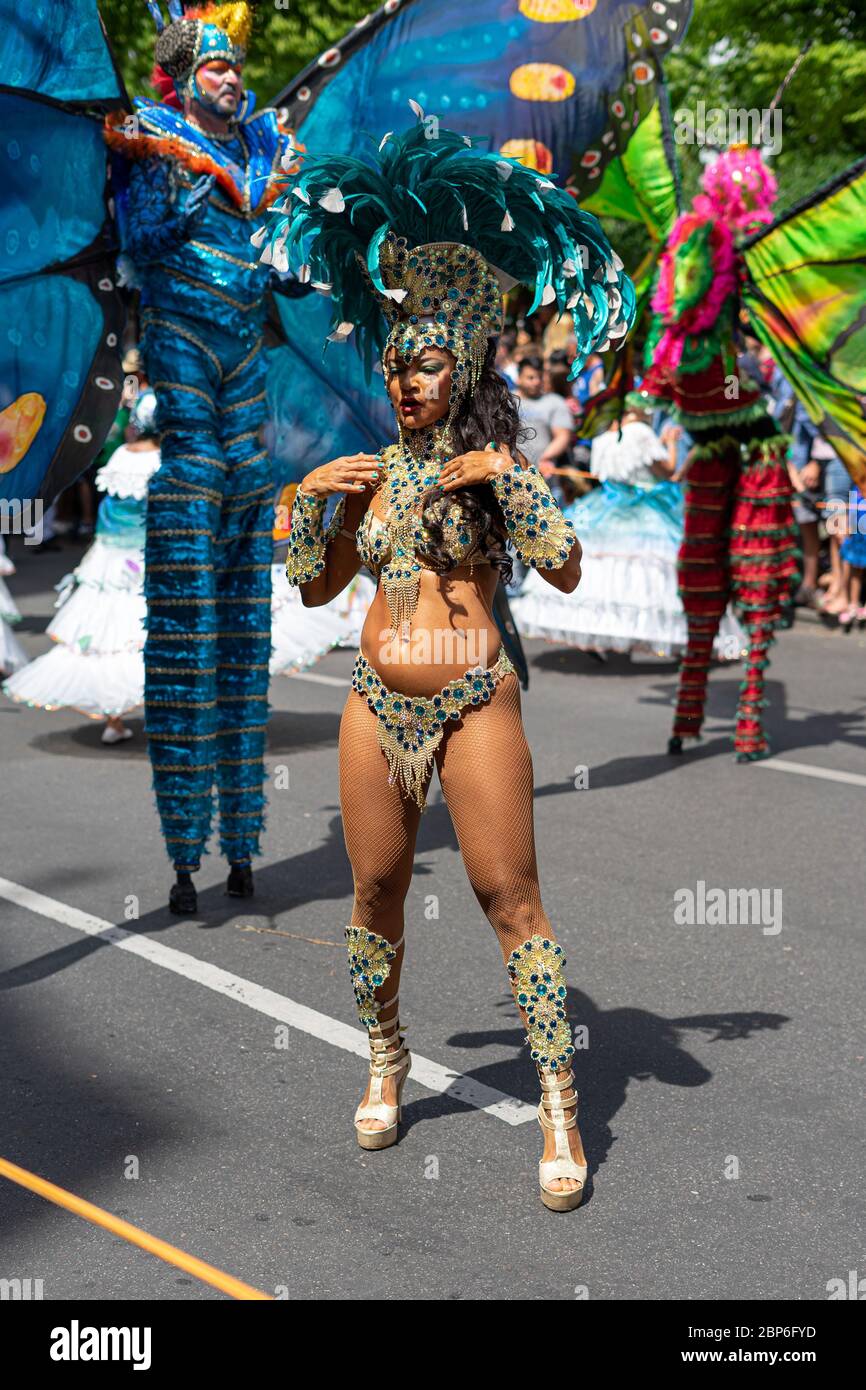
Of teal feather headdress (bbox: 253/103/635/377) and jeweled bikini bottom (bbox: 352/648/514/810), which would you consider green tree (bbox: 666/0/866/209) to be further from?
jeweled bikini bottom (bbox: 352/648/514/810)

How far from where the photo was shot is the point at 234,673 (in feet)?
18.6

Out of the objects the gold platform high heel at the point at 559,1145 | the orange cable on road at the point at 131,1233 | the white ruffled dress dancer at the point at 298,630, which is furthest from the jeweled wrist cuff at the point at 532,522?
the white ruffled dress dancer at the point at 298,630

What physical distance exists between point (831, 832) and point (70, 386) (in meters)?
3.50

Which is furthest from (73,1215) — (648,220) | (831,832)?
(648,220)

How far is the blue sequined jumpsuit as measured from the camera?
17.1 ft

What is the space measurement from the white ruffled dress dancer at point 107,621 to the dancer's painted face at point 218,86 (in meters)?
2.49

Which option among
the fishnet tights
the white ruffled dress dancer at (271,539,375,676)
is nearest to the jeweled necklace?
the fishnet tights

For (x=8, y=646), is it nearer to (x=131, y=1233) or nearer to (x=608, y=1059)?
(x=608, y=1059)

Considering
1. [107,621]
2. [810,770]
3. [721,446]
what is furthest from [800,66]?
[107,621]

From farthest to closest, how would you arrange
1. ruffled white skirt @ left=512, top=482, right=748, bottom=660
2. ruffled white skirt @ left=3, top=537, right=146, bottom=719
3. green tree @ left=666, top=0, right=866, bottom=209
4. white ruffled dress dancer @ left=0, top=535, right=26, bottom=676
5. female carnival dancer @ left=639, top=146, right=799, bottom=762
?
green tree @ left=666, top=0, right=866, bottom=209 < ruffled white skirt @ left=512, top=482, right=748, bottom=660 < white ruffled dress dancer @ left=0, top=535, right=26, bottom=676 < ruffled white skirt @ left=3, top=537, right=146, bottom=719 < female carnival dancer @ left=639, top=146, right=799, bottom=762

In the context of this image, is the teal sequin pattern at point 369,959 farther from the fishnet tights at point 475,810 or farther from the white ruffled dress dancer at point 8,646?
the white ruffled dress dancer at point 8,646

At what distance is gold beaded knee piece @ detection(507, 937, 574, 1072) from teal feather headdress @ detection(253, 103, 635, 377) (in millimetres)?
1316

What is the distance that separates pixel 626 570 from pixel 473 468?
7046 mm

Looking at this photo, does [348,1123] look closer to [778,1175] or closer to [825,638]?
[778,1175]
